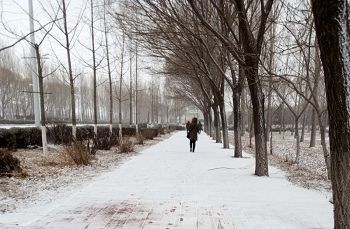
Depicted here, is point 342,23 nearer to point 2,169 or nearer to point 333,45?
point 333,45

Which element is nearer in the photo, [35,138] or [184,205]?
[184,205]

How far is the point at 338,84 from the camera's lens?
3.79 meters

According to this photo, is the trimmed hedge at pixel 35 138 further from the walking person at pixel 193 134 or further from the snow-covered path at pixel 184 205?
the snow-covered path at pixel 184 205

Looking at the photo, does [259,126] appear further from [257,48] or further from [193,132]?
[193,132]

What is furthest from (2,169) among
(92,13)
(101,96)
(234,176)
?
(101,96)

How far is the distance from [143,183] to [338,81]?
192 inches

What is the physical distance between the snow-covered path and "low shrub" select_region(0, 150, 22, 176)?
2.04 m

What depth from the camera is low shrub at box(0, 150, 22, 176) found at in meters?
8.40

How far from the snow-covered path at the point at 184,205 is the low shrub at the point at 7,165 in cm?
204

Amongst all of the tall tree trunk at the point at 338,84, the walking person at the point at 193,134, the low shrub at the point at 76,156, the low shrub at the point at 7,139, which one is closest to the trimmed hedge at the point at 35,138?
the low shrub at the point at 7,139

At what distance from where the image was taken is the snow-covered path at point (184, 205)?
187 inches

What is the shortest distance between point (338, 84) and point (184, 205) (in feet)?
9.68

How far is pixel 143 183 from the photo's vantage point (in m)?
7.73

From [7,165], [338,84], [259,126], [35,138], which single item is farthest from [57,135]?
[338,84]
